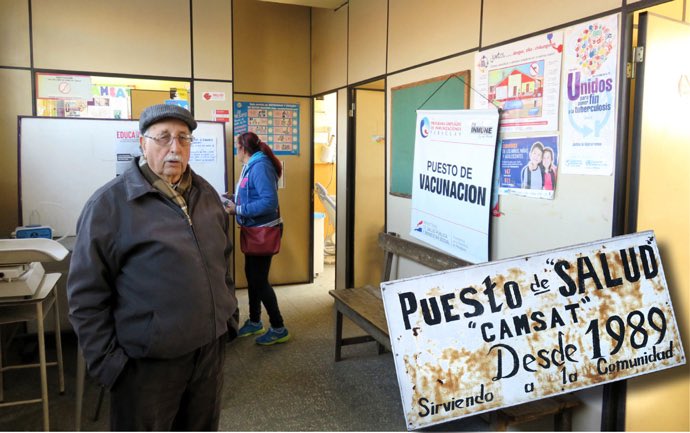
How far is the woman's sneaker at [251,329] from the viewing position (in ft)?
12.5

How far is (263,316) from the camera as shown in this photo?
4.37 metres

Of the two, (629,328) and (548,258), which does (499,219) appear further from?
(629,328)

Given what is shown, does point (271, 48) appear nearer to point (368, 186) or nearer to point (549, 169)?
point (368, 186)

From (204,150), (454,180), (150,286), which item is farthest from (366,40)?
(150,286)

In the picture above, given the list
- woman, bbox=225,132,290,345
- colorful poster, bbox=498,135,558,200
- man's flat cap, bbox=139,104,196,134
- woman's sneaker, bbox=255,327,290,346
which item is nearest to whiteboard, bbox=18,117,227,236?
woman, bbox=225,132,290,345

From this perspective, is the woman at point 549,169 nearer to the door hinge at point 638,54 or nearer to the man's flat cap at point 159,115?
the door hinge at point 638,54

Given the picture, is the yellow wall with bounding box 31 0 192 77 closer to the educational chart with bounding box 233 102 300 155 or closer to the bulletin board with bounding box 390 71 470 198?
the educational chart with bounding box 233 102 300 155

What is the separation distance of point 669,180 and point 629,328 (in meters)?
0.63

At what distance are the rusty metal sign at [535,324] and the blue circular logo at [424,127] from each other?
55.7 inches

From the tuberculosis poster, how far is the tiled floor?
0.93 m

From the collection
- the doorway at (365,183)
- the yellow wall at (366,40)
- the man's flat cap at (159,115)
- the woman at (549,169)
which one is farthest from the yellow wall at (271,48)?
the man's flat cap at (159,115)

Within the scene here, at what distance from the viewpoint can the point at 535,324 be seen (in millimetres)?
1921

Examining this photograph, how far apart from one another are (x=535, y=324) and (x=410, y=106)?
1.92 meters

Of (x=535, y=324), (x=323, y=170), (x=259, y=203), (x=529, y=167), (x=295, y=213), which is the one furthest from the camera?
(x=323, y=170)
